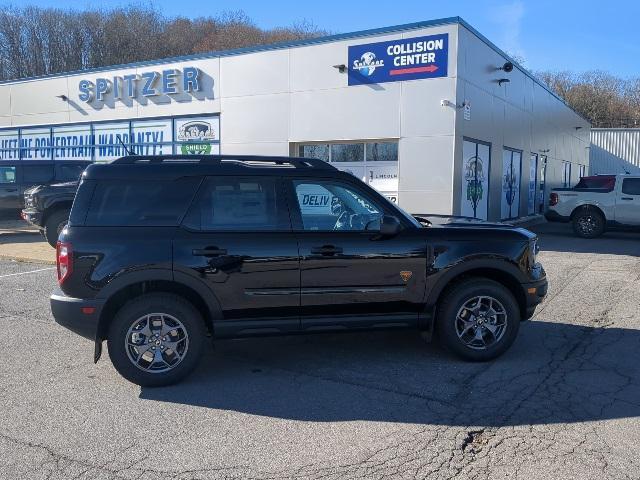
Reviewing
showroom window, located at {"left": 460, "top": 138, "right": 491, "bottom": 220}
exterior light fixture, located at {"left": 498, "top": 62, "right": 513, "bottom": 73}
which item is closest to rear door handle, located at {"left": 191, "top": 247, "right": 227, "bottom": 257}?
showroom window, located at {"left": 460, "top": 138, "right": 491, "bottom": 220}

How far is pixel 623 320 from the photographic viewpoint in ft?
22.5

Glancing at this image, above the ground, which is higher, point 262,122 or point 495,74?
point 495,74

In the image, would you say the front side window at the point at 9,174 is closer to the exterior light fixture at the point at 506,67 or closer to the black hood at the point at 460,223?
the black hood at the point at 460,223

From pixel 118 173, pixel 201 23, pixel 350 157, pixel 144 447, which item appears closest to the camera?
pixel 144 447

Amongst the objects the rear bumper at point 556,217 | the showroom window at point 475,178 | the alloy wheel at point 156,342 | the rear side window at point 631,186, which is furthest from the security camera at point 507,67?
the alloy wheel at point 156,342

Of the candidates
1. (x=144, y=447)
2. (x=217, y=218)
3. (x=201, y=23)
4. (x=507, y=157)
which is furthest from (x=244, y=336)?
(x=201, y=23)

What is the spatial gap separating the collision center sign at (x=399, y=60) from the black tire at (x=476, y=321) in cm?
1003

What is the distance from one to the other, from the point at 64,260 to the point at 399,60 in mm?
11702

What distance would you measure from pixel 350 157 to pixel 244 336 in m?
11.6

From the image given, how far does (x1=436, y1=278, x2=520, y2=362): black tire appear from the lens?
519 cm

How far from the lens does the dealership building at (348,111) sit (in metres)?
14.3

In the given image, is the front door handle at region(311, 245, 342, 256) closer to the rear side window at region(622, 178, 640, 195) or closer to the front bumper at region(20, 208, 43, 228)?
the front bumper at region(20, 208, 43, 228)

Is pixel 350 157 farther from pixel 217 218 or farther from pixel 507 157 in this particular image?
pixel 217 218

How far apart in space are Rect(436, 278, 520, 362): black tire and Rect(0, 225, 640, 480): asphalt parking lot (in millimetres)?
142
